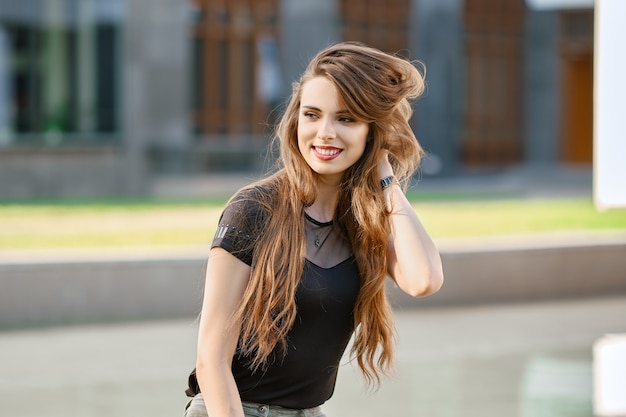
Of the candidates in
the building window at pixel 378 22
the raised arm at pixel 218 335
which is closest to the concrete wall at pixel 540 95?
the building window at pixel 378 22

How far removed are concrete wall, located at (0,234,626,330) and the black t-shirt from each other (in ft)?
20.9

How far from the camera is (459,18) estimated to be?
31016mm

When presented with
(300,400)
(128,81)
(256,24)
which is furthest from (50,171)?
(300,400)

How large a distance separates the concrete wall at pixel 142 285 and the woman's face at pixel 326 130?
6.40 m

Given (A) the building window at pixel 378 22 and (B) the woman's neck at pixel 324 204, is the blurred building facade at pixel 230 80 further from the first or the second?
(B) the woman's neck at pixel 324 204

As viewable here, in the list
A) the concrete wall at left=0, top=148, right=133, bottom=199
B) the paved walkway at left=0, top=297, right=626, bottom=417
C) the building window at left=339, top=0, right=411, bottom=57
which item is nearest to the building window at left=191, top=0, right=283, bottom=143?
the building window at left=339, top=0, right=411, bottom=57

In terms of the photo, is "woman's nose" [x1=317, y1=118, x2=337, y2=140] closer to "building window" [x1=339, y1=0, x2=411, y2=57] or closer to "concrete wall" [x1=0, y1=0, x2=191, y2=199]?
"concrete wall" [x1=0, y1=0, x2=191, y2=199]

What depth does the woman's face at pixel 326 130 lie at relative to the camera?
9.72ft

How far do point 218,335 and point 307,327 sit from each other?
0.81 feet

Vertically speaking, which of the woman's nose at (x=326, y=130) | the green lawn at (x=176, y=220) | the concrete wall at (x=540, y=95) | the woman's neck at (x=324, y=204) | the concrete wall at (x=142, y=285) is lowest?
the concrete wall at (x=142, y=285)

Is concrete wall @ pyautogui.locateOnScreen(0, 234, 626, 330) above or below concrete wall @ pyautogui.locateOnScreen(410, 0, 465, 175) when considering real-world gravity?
below

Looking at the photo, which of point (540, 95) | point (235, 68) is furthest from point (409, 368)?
point (540, 95)

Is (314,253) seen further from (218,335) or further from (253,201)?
(218,335)

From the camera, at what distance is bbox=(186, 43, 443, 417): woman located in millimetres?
2852
